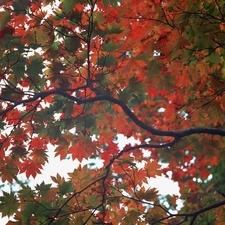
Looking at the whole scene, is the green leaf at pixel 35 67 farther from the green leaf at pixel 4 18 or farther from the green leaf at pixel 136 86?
the green leaf at pixel 136 86

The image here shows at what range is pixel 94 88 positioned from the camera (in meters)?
3.11

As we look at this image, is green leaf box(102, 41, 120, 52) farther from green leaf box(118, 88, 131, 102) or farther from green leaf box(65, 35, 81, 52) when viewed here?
green leaf box(118, 88, 131, 102)

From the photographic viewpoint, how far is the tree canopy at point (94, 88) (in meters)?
2.87

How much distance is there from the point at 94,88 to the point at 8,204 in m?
1.14

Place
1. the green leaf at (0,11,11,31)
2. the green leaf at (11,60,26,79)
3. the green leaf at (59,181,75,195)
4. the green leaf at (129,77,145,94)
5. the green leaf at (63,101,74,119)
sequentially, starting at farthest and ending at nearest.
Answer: the green leaf at (63,101,74,119)
the green leaf at (129,77,145,94)
the green leaf at (0,11,11,31)
the green leaf at (11,60,26,79)
the green leaf at (59,181,75,195)

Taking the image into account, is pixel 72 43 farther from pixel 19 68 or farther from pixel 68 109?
pixel 68 109

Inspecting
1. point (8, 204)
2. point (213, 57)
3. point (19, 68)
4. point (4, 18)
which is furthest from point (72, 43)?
point (8, 204)

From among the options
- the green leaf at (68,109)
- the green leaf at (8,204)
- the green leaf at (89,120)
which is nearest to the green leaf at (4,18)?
the green leaf at (68,109)

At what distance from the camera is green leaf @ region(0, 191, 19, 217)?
2902mm

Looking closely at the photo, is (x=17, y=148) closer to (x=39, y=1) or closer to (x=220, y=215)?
(x=39, y=1)

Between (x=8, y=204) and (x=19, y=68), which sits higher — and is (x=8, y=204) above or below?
below

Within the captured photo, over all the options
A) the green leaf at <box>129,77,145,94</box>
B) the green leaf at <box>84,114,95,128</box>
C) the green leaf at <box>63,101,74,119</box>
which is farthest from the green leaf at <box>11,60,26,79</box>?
the green leaf at <box>129,77,145,94</box>

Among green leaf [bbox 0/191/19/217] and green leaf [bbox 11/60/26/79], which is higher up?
green leaf [bbox 11/60/26/79]

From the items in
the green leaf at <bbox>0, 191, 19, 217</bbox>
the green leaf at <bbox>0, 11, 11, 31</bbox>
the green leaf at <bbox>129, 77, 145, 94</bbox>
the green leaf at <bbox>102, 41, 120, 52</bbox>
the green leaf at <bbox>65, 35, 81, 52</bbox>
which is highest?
the green leaf at <bbox>0, 11, 11, 31</bbox>
